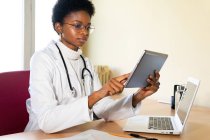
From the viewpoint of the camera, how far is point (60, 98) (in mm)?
1355

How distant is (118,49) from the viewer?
2.49m

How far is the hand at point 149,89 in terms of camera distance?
1.38m

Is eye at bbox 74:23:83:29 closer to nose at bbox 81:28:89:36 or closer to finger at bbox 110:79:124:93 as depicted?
nose at bbox 81:28:89:36

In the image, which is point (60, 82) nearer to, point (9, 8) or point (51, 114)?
point (51, 114)

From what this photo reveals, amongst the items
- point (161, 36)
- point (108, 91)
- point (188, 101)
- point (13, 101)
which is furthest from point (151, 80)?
point (161, 36)

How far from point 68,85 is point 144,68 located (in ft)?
1.27

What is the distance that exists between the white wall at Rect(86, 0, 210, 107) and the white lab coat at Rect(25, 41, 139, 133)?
755mm

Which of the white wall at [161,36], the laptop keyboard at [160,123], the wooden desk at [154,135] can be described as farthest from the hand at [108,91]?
the white wall at [161,36]

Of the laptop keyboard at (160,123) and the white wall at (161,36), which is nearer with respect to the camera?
the laptop keyboard at (160,123)

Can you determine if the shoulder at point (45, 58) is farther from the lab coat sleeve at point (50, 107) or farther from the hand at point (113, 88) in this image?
the hand at point (113, 88)

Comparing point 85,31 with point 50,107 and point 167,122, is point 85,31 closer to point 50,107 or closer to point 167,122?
point 50,107

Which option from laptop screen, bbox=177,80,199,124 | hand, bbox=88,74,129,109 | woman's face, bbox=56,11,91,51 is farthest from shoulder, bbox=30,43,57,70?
laptop screen, bbox=177,80,199,124

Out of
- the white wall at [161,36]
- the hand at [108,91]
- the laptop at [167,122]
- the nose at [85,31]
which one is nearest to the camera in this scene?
the hand at [108,91]

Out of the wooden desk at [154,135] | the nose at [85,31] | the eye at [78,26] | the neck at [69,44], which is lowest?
the wooden desk at [154,135]
